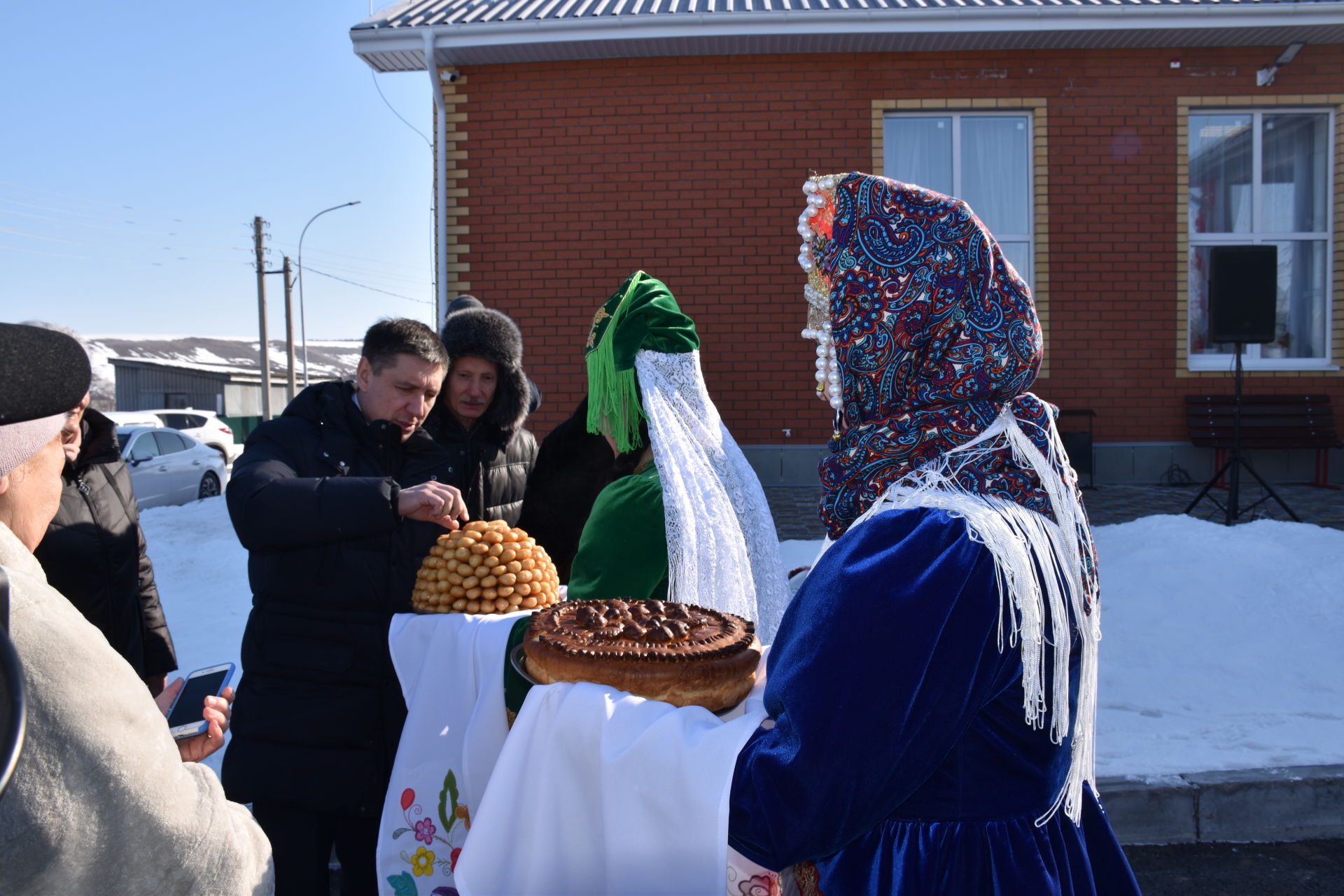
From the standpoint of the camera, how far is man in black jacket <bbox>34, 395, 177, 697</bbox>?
114 inches

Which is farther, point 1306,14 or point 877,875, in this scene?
point 1306,14

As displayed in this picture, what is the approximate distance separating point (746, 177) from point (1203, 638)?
20.4ft

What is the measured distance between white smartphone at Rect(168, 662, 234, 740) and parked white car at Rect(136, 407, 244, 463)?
66.7 ft

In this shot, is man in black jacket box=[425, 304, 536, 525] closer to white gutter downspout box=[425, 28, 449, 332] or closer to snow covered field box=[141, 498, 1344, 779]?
snow covered field box=[141, 498, 1344, 779]

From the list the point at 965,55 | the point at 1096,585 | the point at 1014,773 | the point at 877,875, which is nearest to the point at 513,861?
the point at 877,875

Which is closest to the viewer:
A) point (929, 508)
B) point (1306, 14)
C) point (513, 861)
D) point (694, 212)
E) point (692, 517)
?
point (929, 508)

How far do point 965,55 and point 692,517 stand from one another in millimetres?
9074

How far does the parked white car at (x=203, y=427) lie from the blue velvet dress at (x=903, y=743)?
2127cm

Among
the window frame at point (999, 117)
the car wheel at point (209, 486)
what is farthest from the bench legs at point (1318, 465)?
the car wheel at point (209, 486)

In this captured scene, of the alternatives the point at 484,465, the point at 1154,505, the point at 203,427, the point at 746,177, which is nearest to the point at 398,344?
the point at 484,465

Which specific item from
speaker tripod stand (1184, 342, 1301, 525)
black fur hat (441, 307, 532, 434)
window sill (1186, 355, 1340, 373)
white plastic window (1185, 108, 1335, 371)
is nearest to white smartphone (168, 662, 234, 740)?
black fur hat (441, 307, 532, 434)

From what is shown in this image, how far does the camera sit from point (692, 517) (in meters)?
2.19

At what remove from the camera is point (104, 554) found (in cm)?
301

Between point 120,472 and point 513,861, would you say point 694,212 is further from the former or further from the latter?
point 513,861
